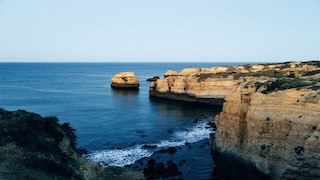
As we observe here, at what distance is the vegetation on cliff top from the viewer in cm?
1755

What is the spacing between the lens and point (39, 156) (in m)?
20.1

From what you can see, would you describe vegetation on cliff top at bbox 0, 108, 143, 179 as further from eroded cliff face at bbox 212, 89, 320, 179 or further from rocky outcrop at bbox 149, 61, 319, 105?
rocky outcrop at bbox 149, 61, 319, 105

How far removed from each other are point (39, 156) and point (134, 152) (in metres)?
20.5

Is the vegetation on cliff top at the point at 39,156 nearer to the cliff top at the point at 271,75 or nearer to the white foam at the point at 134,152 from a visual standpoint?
the white foam at the point at 134,152

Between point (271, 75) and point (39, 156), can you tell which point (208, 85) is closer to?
point (271, 75)

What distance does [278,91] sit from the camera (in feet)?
85.4

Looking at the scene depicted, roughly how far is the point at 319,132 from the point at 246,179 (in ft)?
25.8

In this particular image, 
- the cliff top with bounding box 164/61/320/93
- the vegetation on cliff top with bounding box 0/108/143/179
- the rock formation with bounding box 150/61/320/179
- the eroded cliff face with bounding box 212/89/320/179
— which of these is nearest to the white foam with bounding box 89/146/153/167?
the vegetation on cliff top with bounding box 0/108/143/179

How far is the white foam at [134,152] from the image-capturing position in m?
36.7

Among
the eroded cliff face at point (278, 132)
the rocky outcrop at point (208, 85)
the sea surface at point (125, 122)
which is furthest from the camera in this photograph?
the rocky outcrop at point (208, 85)

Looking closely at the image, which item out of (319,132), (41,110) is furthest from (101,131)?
(319,132)

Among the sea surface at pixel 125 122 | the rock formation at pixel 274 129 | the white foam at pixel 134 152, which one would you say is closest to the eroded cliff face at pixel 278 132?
the rock formation at pixel 274 129

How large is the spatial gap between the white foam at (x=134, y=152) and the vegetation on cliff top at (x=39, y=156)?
5480 mm

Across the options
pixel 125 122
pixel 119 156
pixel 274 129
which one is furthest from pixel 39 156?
pixel 125 122
